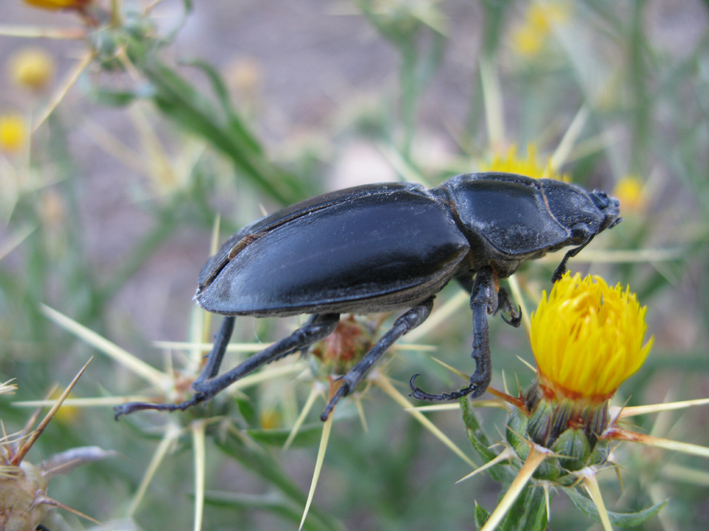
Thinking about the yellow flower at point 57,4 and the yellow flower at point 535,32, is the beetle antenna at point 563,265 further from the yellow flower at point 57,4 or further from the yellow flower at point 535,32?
the yellow flower at point 535,32

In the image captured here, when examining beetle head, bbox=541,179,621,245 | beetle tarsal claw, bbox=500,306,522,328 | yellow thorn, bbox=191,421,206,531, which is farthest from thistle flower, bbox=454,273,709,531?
yellow thorn, bbox=191,421,206,531

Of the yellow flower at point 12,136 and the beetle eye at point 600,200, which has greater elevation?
the yellow flower at point 12,136

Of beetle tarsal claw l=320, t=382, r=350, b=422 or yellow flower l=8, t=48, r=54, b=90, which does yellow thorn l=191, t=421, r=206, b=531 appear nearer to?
beetle tarsal claw l=320, t=382, r=350, b=422

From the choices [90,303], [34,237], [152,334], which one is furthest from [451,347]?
[152,334]

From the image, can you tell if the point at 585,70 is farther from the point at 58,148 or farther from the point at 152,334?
the point at 152,334

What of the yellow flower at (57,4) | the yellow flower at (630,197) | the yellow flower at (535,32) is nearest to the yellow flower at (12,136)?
the yellow flower at (57,4)

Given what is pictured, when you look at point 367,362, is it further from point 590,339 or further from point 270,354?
point 590,339

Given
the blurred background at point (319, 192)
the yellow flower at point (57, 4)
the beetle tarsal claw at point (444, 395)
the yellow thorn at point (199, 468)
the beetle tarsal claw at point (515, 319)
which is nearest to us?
the yellow thorn at point (199, 468)

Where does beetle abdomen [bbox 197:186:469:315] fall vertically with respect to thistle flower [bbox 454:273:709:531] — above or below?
above

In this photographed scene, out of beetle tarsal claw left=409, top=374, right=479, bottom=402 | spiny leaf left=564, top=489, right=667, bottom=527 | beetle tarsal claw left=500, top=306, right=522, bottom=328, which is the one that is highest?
beetle tarsal claw left=500, top=306, right=522, bottom=328
